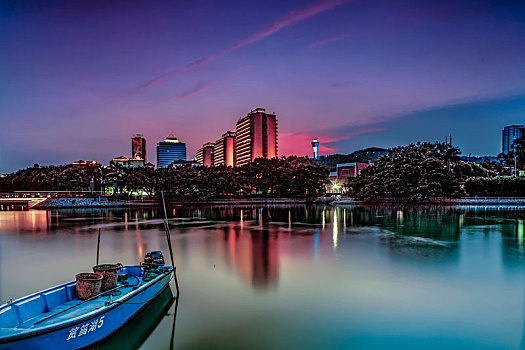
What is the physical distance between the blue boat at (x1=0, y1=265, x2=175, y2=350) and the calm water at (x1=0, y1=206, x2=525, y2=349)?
792 millimetres

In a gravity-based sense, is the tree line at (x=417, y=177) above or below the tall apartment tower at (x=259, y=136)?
below

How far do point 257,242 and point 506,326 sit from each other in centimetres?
1804

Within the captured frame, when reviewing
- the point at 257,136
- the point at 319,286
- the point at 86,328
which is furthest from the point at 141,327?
the point at 257,136

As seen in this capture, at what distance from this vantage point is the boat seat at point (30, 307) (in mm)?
8552

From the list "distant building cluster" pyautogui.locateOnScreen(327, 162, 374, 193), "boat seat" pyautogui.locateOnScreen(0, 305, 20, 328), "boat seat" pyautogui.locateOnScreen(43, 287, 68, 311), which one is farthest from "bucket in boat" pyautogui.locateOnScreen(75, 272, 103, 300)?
"distant building cluster" pyautogui.locateOnScreen(327, 162, 374, 193)

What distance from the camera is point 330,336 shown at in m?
10.2

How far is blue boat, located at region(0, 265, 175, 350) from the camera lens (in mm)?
7418

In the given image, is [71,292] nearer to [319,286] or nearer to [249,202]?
[319,286]

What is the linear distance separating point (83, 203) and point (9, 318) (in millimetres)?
75242

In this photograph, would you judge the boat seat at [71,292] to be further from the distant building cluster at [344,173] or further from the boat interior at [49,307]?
the distant building cluster at [344,173]

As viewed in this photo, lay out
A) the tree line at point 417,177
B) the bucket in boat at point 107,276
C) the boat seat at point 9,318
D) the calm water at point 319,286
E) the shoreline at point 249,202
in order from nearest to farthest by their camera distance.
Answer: the boat seat at point 9,318
the calm water at point 319,286
the bucket in boat at point 107,276
the shoreline at point 249,202
the tree line at point 417,177

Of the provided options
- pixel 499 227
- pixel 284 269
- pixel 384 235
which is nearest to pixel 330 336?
pixel 284 269

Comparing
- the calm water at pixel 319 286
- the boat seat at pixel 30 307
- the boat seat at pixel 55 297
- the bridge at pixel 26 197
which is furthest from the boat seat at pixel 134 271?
the bridge at pixel 26 197

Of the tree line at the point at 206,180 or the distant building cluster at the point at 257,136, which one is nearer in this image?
the tree line at the point at 206,180
